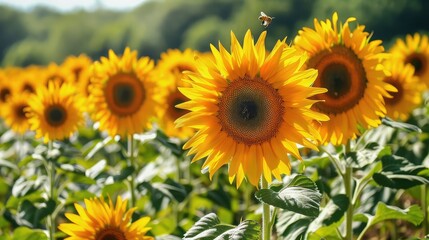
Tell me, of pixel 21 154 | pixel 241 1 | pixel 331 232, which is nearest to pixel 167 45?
pixel 241 1

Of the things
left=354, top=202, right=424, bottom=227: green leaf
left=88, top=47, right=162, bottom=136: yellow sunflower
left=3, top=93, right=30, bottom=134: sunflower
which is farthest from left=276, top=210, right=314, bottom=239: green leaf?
left=3, top=93, right=30, bottom=134: sunflower

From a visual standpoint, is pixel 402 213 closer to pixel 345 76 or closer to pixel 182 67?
pixel 345 76

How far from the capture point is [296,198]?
2930 mm

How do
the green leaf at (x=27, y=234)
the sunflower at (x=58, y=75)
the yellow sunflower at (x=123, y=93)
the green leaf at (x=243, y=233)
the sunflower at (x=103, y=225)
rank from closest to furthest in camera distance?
the green leaf at (x=243, y=233), the sunflower at (x=103, y=225), the green leaf at (x=27, y=234), the yellow sunflower at (x=123, y=93), the sunflower at (x=58, y=75)

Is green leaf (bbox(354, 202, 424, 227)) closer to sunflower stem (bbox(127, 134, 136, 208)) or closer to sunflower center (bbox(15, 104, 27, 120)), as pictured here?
sunflower stem (bbox(127, 134, 136, 208))

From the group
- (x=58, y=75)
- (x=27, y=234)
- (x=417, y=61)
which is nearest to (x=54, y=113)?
(x=27, y=234)

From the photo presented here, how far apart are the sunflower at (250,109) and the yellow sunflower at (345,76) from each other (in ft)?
1.82

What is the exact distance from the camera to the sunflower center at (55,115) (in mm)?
5238

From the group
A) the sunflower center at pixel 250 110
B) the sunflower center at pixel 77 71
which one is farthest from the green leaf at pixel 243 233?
the sunflower center at pixel 77 71

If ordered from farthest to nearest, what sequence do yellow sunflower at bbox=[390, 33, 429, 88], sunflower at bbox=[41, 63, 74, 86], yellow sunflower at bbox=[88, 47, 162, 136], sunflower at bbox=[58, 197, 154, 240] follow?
sunflower at bbox=[41, 63, 74, 86], yellow sunflower at bbox=[390, 33, 429, 88], yellow sunflower at bbox=[88, 47, 162, 136], sunflower at bbox=[58, 197, 154, 240]

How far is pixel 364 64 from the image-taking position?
370 centimetres

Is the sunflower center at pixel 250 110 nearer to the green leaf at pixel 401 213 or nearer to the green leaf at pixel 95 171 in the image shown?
the green leaf at pixel 401 213

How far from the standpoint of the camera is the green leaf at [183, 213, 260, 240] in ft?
9.89

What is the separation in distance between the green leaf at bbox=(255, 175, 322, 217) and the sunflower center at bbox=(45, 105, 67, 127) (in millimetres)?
2594
